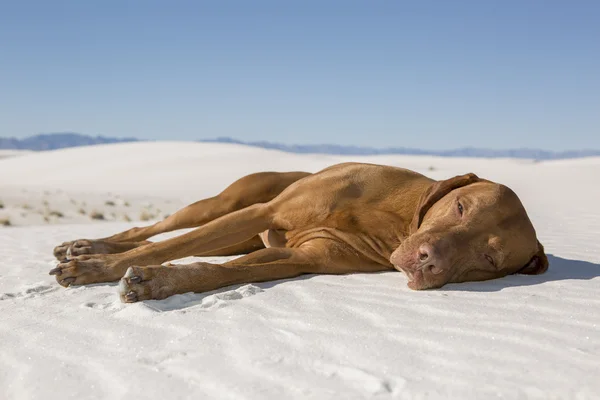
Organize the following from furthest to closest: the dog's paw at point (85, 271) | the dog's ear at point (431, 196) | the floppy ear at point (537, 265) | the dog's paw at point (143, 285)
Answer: the floppy ear at point (537, 265), the dog's ear at point (431, 196), the dog's paw at point (85, 271), the dog's paw at point (143, 285)

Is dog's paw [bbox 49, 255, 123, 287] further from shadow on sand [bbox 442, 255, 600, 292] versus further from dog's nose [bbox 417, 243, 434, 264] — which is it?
shadow on sand [bbox 442, 255, 600, 292]

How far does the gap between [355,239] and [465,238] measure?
3.24 ft

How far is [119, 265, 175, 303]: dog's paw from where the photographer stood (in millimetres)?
4008

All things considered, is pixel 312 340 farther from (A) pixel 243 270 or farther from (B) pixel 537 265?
(B) pixel 537 265

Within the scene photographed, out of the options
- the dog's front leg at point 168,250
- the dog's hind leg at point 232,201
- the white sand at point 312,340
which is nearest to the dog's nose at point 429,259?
the white sand at point 312,340

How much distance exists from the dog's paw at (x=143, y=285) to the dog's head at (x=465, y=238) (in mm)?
1503

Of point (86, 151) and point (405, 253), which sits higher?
point (405, 253)

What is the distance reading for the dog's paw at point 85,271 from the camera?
453 centimetres

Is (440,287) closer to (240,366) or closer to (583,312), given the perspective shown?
(583,312)

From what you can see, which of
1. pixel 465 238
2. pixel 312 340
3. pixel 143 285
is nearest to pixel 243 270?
pixel 143 285

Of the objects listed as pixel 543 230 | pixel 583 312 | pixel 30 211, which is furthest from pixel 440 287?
pixel 30 211

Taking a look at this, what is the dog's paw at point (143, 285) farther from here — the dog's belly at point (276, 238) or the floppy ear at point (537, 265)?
the floppy ear at point (537, 265)

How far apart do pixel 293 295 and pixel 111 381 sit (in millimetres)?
1615

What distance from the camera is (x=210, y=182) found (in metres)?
31.9
